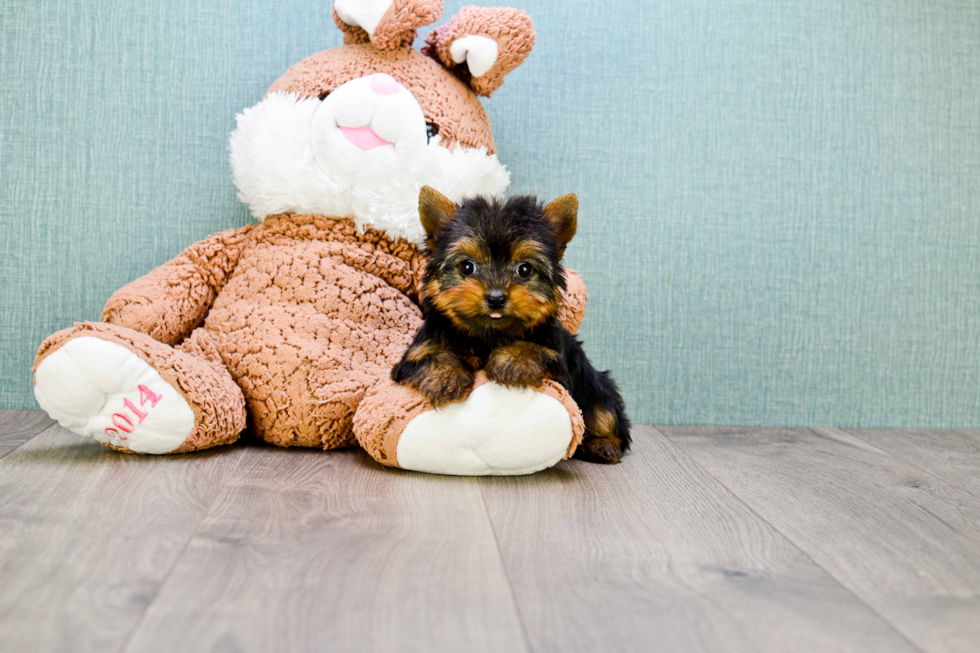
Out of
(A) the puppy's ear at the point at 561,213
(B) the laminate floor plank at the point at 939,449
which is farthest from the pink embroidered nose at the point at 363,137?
(B) the laminate floor plank at the point at 939,449

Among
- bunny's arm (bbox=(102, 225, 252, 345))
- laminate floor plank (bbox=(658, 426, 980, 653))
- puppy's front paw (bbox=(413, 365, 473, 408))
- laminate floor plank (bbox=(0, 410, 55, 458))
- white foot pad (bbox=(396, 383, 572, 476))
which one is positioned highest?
bunny's arm (bbox=(102, 225, 252, 345))

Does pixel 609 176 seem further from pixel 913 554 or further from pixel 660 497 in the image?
pixel 913 554

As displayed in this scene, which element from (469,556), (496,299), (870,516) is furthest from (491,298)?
(870,516)

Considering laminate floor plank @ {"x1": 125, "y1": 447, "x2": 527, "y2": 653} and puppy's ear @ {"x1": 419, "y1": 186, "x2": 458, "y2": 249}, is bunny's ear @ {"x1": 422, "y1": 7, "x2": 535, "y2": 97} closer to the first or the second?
puppy's ear @ {"x1": 419, "y1": 186, "x2": 458, "y2": 249}

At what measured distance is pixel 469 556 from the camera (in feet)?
3.25

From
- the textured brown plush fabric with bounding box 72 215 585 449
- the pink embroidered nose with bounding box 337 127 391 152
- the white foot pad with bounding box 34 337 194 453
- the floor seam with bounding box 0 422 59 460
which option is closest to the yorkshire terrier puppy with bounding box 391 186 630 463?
the textured brown plush fabric with bounding box 72 215 585 449

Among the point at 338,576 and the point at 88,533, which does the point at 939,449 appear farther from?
the point at 88,533

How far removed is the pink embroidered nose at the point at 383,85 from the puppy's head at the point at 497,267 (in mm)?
361

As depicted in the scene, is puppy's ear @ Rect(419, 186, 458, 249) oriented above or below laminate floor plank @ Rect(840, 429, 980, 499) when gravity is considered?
above

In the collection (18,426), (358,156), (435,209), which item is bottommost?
(18,426)

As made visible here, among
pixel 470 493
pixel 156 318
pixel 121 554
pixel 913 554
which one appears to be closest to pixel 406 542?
pixel 470 493

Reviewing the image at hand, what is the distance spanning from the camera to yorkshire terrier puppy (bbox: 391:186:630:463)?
125 cm

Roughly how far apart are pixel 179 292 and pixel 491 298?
0.80m

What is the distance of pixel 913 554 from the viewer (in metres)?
1.07
